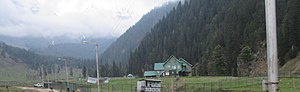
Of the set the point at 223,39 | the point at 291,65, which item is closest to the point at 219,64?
the point at 291,65

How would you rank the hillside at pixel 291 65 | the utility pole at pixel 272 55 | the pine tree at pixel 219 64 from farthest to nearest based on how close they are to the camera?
the pine tree at pixel 219 64, the hillside at pixel 291 65, the utility pole at pixel 272 55

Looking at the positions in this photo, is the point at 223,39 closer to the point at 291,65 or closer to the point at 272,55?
the point at 291,65

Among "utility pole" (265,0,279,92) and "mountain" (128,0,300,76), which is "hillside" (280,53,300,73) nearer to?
"mountain" (128,0,300,76)

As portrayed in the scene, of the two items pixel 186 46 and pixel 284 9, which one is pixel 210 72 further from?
pixel 186 46

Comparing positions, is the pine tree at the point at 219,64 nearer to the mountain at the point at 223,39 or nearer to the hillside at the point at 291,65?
the mountain at the point at 223,39

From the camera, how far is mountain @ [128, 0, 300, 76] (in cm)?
9662

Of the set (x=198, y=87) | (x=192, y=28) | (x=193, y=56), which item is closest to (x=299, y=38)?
(x=198, y=87)

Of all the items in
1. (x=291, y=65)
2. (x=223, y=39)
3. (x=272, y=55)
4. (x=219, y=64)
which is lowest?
(x=291, y=65)

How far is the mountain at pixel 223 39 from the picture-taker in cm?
9662

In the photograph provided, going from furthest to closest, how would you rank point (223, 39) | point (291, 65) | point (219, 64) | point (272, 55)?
point (223, 39) < point (219, 64) < point (291, 65) < point (272, 55)

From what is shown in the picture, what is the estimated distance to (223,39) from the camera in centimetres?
12662

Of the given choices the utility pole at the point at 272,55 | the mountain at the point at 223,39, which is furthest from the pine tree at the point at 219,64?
the utility pole at the point at 272,55

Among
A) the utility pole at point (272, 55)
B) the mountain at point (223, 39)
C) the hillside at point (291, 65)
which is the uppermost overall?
the mountain at point (223, 39)

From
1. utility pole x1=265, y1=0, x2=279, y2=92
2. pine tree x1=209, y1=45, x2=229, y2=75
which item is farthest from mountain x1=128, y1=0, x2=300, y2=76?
utility pole x1=265, y1=0, x2=279, y2=92
